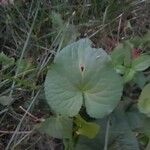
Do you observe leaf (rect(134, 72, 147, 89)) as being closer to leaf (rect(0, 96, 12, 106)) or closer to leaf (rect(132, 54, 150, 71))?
Result: leaf (rect(132, 54, 150, 71))

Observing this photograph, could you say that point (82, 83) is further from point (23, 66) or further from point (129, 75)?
point (23, 66)

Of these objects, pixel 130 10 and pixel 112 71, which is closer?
pixel 112 71

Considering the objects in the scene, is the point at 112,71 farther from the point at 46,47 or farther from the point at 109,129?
the point at 46,47

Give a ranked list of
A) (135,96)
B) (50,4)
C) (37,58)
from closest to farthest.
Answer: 1. (135,96)
2. (37,58)
3. (50,4)

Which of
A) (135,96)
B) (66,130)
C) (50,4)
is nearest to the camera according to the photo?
(66,130)

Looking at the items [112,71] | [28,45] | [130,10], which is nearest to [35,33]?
[28,45]
